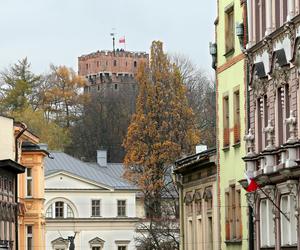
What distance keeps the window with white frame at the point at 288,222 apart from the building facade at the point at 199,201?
11.3 m

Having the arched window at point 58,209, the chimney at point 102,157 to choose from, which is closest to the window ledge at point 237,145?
the arched window at point 58,209

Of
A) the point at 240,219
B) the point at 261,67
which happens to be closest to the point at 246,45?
the point at 261,67

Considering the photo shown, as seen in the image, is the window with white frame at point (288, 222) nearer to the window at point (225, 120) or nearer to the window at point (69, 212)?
the window at point (225, 120)

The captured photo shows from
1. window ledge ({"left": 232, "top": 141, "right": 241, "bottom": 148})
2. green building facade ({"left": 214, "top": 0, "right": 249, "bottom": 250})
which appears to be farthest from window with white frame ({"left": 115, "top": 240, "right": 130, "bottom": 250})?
window ledge ({"left": 232, "top": 141, "right": 241, "bottom": 148})

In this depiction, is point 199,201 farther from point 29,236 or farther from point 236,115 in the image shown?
point 29,236

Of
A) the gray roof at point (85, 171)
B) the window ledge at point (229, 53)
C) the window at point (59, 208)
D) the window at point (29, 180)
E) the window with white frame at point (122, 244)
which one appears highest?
the gray roof at point (85, 171)

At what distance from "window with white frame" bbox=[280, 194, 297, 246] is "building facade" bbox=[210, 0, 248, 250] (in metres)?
6.17

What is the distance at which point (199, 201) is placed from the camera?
181 ft

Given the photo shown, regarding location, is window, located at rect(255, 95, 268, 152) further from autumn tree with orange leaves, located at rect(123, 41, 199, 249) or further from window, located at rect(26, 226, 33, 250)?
autumn tree with orange leaves, located at rect(123, 41, 199, 249)

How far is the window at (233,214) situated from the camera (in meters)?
47.7

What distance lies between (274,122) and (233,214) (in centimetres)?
816

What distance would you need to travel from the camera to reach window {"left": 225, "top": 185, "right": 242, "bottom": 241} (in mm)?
47688

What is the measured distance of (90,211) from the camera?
111 m

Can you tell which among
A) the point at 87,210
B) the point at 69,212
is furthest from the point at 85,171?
the point at 69,212
